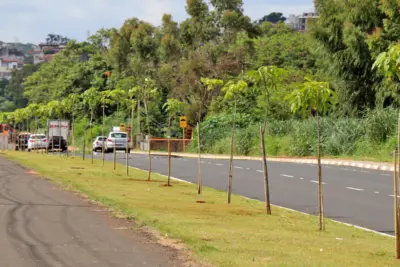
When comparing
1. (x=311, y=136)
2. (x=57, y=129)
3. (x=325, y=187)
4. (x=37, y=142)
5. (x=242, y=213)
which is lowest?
(x=242, y=213)

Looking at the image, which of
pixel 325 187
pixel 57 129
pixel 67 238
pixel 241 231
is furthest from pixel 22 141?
pixel 67 238

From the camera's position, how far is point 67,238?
1184cm

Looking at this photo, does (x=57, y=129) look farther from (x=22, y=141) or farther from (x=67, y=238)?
(x=67, y=238)

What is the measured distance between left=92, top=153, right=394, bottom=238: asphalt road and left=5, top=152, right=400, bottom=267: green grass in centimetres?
110

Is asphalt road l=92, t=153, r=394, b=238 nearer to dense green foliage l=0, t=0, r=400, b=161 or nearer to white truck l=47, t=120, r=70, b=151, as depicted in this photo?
dense green foliage l=0, t=0, r=400, b=161

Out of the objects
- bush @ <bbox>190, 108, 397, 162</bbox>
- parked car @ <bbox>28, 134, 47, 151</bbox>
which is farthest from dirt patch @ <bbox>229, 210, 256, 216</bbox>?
parked car @ <bbox>28, 134, 47, 151</bbox>

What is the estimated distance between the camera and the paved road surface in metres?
10.0

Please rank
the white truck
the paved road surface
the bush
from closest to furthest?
1. the paved road surface
2. the bush
3. the white truck

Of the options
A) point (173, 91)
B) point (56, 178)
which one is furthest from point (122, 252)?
point (173, 91)

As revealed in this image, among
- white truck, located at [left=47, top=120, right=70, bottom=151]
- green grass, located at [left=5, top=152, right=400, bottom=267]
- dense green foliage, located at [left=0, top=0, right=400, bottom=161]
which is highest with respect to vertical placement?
dense green foliage, located at [left=0, top=0, right=400, bottom=161]

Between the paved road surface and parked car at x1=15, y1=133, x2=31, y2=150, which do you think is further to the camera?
parked car at x1=15, y1=133, x2=31, y2=150

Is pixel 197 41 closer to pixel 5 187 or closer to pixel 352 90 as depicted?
pixel 352 90

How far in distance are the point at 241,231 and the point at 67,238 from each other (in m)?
3.03

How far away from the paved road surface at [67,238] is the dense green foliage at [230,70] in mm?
4927
